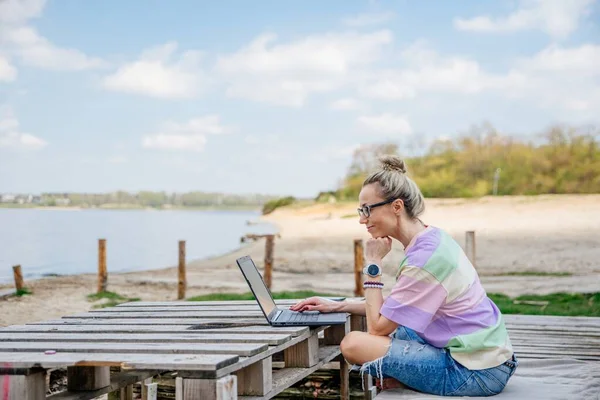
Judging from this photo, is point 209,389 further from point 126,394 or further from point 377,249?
point 126,394

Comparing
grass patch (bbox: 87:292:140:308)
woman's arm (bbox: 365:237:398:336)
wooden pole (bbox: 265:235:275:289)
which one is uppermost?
woman's arm (bbox: 365:237:398:336)

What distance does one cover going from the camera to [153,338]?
3.68m

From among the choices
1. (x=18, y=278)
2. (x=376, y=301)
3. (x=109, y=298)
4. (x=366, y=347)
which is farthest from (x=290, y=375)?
(x=18, y=278)

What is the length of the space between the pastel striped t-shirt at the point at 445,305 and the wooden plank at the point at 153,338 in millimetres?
619

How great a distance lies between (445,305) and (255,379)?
1.01 m

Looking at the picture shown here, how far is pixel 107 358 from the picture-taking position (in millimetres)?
3150

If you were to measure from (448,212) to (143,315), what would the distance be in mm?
34113

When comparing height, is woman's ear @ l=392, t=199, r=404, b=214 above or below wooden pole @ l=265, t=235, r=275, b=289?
above

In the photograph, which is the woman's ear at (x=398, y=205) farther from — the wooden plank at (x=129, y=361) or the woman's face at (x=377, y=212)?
the wooden plank at (x=129, y=361)

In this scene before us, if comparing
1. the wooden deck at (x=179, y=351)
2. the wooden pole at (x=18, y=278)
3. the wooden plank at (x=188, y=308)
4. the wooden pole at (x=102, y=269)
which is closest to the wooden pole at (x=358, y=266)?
the wooden pole at (x=102, y=269)

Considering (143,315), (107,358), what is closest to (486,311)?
(107,358)

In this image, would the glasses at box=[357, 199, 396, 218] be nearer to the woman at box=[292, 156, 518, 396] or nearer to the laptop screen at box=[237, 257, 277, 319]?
the woman at box=[292, 156, 518, 396]

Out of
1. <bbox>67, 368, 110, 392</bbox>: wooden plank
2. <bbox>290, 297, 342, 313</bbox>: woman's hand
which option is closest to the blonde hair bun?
<bbox>290, 297, 342, 313</bbox>: woman's hand

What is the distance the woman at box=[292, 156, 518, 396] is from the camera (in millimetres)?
3584
